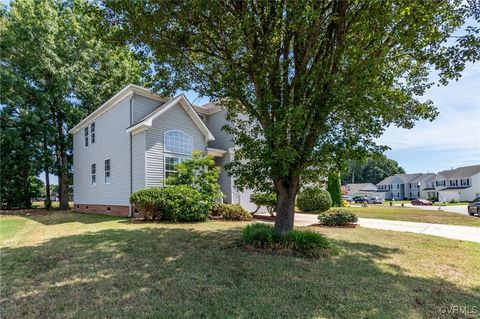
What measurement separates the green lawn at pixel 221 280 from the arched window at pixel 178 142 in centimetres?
763

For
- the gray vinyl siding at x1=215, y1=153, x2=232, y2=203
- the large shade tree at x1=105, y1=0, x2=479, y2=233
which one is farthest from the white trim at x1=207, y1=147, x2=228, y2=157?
the large shade tree at x1=105, y1=0, x2=479, y2=233

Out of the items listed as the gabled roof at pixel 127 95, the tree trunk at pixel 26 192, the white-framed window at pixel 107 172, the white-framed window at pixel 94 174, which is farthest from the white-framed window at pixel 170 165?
the tree trunk at pixel 26 192

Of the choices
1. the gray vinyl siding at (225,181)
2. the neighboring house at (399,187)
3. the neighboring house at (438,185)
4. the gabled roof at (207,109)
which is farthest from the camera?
the neighboring house at (399,187)

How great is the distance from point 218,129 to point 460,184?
56.2m

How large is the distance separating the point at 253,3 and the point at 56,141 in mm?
20494

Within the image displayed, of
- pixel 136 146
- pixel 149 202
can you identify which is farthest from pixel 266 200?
pixel 136 146

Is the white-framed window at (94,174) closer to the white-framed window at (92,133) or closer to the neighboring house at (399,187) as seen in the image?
the white-framed window at (92,133)

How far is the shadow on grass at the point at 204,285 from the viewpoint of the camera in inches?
143

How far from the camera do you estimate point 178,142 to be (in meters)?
15.3

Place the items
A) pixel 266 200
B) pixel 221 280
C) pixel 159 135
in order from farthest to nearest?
pixel 266 200
pixel 159 135
pixel 221 280

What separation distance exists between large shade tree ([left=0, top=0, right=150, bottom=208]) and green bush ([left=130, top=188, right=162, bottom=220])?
31.3ft

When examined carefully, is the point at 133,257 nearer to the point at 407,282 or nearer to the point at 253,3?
the point at 407,282

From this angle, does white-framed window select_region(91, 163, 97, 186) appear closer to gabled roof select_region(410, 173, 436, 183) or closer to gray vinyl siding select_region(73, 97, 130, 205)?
gray vinyl siding select_region(73, 97, 130, 205)

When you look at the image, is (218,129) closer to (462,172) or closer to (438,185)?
(462,172)
